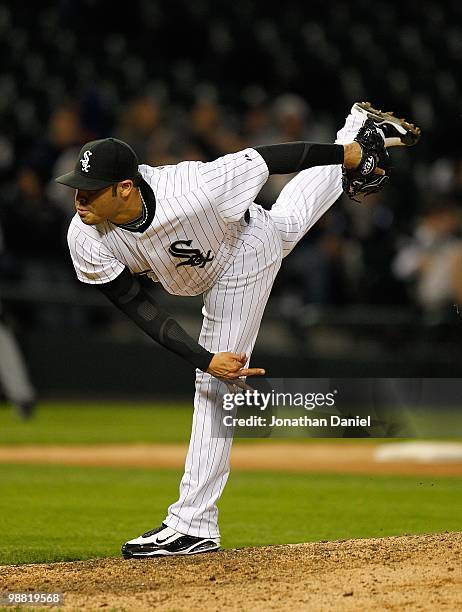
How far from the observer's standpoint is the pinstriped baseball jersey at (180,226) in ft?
13.8

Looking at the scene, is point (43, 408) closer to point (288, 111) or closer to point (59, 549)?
point (288, 111)

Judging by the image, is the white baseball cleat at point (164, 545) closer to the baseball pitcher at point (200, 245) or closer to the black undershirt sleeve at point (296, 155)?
the baseball pitcher at point (200, 245)

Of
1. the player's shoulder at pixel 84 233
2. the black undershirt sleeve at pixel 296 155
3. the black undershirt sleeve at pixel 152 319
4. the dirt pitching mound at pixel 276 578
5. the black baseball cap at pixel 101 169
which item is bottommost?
the dirt pitching mound at pixel 276 578

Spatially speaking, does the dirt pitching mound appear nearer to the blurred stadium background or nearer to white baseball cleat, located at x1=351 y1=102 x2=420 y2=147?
white baseball cleat, located at x1=351 y1=102 x2=420 y2=147

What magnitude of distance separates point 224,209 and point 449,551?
61.9 inches

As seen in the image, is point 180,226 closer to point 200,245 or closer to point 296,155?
point 200,245

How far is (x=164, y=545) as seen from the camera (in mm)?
4504

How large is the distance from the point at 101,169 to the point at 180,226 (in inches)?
14.5

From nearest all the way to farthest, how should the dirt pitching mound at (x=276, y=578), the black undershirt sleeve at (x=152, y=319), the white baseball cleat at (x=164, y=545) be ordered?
1. the dirt pitching mound at (x=276, y=578)
2. the black undershirt sleeve at (x=152, y=319)
3. the white baseball cleat at (x=164, y=545)

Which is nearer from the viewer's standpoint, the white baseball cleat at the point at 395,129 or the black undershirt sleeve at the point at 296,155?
the black undershirt sleeve at the point at 296,155

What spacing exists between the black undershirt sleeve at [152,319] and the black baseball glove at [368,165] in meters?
0.96

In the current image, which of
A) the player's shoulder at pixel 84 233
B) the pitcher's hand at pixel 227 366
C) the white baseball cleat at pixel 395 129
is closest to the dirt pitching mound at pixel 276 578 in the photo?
the pitcher's hand at pixel 227 366

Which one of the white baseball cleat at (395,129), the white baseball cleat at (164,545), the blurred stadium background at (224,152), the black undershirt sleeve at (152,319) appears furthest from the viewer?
the blurred stadium background at (224,152)

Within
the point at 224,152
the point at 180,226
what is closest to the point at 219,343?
the point at 180,226
